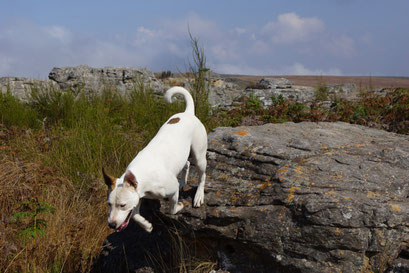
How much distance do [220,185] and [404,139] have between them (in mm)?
3188

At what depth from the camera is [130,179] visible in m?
2.66

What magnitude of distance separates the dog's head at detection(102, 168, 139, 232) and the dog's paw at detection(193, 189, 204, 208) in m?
0.95

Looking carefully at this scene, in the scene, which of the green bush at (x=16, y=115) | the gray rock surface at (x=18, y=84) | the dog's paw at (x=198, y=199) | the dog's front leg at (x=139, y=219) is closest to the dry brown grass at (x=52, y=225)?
the dog's front leg at (x=139, y=219)

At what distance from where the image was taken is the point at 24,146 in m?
6.13

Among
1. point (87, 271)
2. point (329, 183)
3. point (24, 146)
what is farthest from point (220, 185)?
point (24, 146)

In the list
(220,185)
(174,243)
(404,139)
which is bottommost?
(174,243)

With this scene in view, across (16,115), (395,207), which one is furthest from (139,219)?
(16,115)

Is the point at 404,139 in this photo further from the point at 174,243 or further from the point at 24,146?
the point at 24,146

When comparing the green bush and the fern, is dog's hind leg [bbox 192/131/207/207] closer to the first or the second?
the fern

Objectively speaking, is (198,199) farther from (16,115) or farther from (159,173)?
(16,115)

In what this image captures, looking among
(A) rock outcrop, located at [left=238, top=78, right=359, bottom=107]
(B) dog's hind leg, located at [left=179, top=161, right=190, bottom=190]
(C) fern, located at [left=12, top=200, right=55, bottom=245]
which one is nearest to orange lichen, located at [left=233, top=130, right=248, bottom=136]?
(B) dog's hind leg, located at [left=179, top=161, right=190, bottom=190]

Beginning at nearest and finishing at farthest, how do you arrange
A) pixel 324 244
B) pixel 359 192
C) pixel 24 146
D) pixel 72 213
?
pixel 324 244
pixel 359 192
pixel 72 213
pixel 24 146

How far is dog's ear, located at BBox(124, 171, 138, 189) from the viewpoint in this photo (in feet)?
8.60

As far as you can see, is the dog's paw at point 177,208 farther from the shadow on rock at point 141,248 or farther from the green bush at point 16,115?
the green bush at point 16,115
